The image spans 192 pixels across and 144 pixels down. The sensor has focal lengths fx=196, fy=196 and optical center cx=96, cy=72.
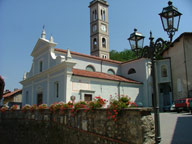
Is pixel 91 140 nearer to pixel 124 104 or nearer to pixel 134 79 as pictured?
pixel 124 104

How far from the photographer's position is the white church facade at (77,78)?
1994cm

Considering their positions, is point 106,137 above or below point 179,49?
below

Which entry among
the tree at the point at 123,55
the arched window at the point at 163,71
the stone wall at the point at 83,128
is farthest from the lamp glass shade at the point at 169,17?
the tree at the point at 123,55

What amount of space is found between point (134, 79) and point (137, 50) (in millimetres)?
21079

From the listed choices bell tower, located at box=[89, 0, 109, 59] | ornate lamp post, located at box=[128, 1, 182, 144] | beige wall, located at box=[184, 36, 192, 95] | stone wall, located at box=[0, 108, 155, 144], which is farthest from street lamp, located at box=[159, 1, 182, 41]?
bell tower, located at box=[89, 0, 109, 59]

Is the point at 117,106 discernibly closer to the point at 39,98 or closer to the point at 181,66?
the point at 39,98

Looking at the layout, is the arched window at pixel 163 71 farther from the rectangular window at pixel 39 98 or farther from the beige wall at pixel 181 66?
the rectangular window at pixel 39 98

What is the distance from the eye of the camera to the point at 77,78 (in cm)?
2016

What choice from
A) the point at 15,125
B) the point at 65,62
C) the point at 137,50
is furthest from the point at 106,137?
the point at 15,125

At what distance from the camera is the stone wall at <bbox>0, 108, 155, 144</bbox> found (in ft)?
20.6

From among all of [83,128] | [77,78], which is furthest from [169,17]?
[77,78]

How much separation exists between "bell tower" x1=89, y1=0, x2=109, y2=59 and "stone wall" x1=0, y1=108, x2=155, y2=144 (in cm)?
3054

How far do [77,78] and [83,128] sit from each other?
435 inches

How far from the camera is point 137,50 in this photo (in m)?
7.58
